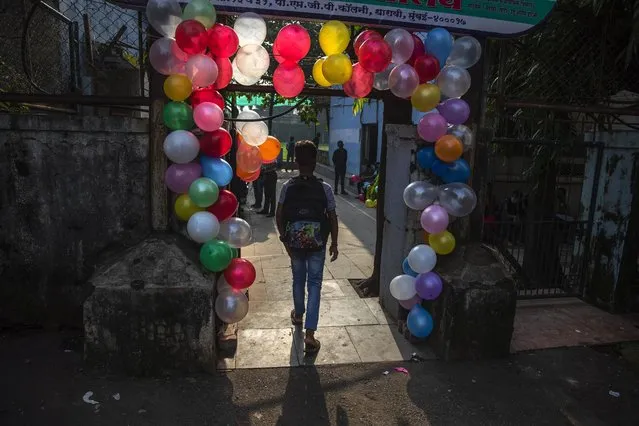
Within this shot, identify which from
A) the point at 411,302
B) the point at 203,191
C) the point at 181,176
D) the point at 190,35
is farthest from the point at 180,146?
the point at 411,302

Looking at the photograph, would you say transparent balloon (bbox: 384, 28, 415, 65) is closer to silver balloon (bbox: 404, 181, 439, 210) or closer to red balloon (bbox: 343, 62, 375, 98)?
red balloon (bbox: 343, 62, 375, 98)

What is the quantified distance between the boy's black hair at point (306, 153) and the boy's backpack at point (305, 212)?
0.47 ft

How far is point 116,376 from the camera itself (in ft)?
12.1

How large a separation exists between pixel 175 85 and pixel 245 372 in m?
2.40

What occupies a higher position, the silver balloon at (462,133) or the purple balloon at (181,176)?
the silver balloon at (462,133)

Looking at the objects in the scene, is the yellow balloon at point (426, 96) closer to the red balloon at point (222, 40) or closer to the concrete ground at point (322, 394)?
the red balloon at point (222, 40)

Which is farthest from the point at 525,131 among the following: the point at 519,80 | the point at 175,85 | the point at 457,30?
the point at 175,85

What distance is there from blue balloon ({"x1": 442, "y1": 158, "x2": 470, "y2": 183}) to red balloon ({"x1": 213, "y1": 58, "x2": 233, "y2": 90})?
2.11 metres

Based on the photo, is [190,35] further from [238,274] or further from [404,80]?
[238,274]

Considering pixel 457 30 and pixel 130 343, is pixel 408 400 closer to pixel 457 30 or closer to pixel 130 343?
pixel 130 343

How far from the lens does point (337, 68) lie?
3.82 metres

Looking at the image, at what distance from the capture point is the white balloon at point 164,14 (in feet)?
11.1

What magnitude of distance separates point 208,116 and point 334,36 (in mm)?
1252

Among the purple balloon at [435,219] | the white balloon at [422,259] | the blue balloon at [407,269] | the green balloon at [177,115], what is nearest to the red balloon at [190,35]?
the green balloon at [177,115]
